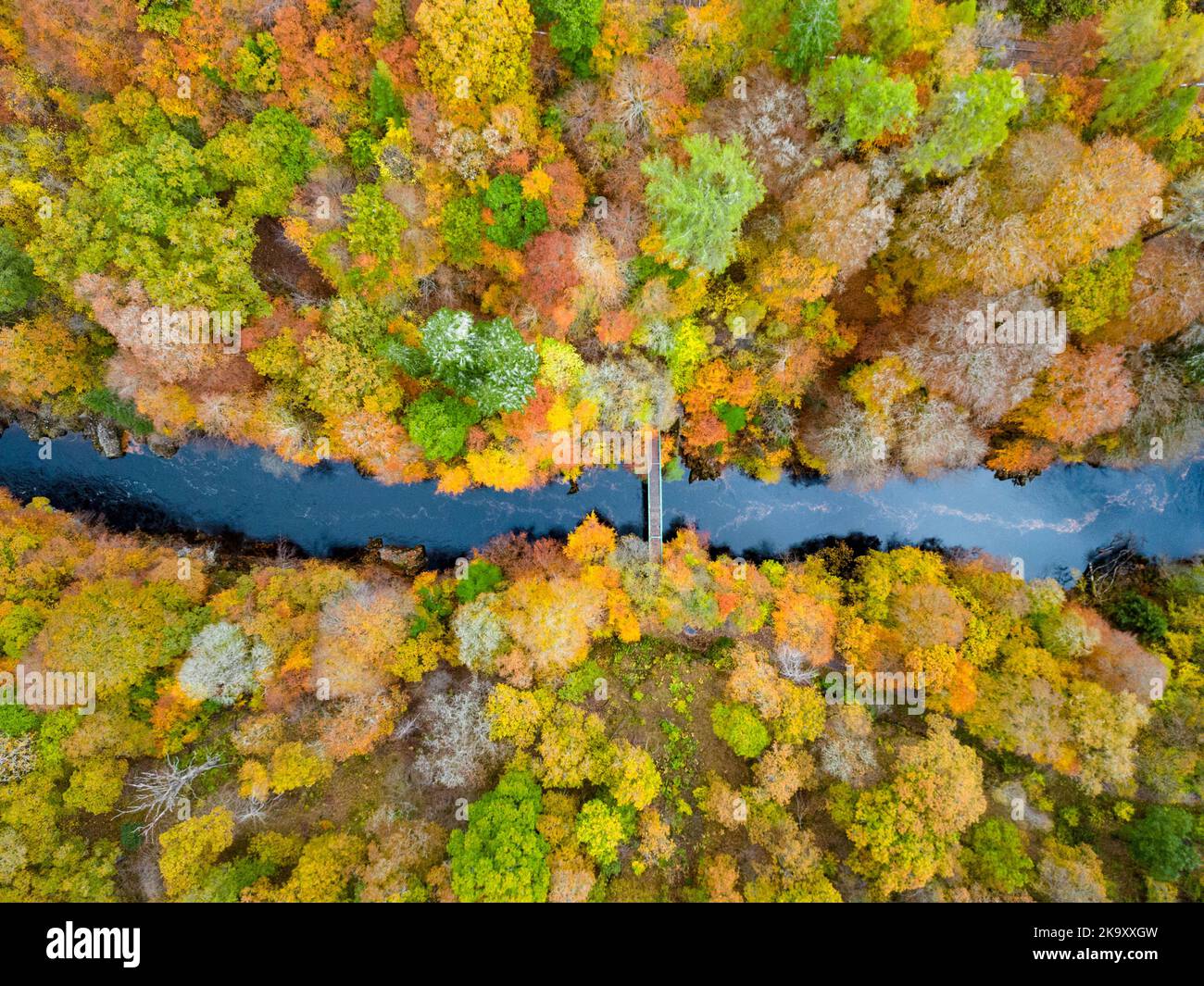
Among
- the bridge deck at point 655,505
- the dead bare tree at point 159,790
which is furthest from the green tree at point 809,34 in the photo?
the dead bare tree at point 159,790

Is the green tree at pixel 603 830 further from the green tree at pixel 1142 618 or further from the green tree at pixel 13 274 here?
the green tree at pixel 13 274

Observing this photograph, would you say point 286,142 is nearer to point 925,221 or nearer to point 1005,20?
point 925,221

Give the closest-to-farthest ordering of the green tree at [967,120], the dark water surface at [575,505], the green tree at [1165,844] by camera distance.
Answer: the green tree at [967,120], the green tree at [1165,844], the dark water surface at [575,505]

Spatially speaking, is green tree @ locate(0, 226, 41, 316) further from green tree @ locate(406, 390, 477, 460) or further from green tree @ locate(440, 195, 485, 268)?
green tree @ locate(440, 195, 485, 268)

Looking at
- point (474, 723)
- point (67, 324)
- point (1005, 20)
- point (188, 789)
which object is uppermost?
point (1005, 20)

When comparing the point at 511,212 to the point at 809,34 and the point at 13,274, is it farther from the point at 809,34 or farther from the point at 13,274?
the point at 13,274
